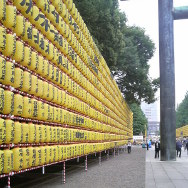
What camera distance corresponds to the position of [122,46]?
33.2m

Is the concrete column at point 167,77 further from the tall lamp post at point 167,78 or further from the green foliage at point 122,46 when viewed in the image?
the green foliage at point 122,46

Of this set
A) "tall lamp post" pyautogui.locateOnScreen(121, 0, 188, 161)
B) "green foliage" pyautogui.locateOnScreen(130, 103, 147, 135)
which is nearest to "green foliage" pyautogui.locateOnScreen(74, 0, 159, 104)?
"tall lamp post" pyautogui.locateOnScreen(121, 0, 188, 161)

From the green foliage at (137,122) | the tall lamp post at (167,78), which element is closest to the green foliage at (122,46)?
the tall lamp post at (167,78)

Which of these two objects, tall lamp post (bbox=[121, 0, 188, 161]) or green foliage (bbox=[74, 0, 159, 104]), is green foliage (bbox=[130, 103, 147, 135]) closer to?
green foliage (bbox=[74, 0, 159, 104])

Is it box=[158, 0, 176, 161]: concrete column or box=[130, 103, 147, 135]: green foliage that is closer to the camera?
box=[158, 0, 176, 161]: concrete column

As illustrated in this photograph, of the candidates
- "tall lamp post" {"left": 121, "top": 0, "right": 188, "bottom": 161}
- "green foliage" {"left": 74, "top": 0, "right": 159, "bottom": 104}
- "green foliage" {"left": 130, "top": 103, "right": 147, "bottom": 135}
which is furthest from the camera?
"green foliage" {"left": 130, "top": 103, "right": 147, "bottom": 135}

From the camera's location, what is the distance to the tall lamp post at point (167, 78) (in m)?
24.2

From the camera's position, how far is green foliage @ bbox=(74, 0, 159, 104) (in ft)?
94.0

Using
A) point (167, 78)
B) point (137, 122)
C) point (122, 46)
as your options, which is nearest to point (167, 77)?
point (167, 78)

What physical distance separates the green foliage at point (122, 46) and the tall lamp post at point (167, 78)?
5.80 m

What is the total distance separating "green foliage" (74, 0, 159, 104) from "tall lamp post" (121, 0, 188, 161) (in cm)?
580

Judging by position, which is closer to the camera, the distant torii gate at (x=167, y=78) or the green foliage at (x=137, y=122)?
the distant torii gate at (x=167, y=78)

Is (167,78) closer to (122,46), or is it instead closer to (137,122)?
(122,46)

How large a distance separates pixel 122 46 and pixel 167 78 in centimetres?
967
